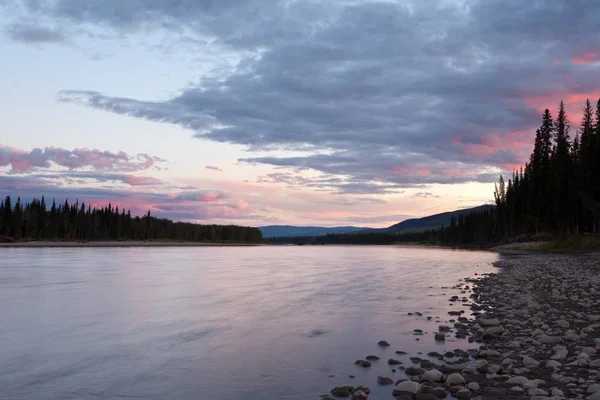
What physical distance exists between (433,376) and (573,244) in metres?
70.2

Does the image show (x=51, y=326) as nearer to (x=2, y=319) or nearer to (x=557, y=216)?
(x=2, y=319)

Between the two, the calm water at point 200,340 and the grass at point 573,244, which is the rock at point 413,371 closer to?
the calm water at point 200,340

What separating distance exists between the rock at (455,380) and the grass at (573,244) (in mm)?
61157

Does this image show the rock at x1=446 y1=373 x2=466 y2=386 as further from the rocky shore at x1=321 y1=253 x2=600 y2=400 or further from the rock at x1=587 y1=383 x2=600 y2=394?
the rock at x1=587 y1=383 x2=600 y2=394

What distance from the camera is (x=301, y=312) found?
2153 cm

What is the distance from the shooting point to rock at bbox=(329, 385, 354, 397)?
9.64 m

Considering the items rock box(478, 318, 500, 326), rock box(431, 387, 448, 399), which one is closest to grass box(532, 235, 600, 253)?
rock box(478, 318, 500, 326)

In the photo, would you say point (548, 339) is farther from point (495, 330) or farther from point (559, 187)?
point (559, 187)

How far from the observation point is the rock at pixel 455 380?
978 centimetres

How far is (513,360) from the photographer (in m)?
11.3

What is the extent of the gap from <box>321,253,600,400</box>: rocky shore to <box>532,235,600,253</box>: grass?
5058cm

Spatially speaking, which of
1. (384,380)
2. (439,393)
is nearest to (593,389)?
(439,393)

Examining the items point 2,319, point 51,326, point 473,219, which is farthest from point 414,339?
point 473,219

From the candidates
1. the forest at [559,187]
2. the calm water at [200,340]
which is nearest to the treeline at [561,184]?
the forest at [559,187]
